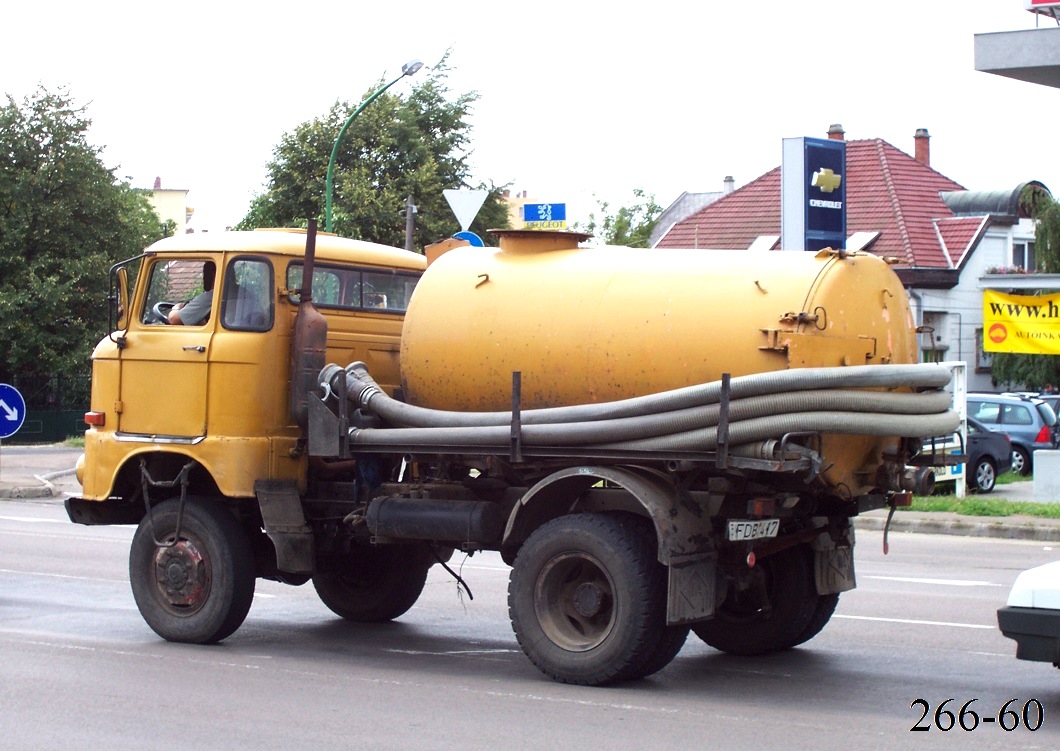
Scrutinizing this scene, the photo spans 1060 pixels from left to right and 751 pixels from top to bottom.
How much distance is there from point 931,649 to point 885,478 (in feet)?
5.64

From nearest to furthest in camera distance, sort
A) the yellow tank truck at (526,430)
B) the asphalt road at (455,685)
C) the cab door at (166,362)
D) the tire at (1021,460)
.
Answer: the asphalt road at (455,685), the yellow tank truck at (526,430), the cab door at (166,362), the tire at (1021,460)

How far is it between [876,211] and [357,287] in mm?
34319

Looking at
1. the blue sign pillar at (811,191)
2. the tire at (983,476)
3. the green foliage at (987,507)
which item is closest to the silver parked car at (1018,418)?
the tire at (983,476)

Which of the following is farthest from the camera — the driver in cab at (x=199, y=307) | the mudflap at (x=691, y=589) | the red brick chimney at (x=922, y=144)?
the red brick chimney at (x=922, y=144)

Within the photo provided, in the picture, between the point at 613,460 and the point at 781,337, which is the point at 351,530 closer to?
the point at 613,460

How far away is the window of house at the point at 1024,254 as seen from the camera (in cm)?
4366

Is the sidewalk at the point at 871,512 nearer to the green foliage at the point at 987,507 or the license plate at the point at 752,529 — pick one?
the green foliage at the point at 987,507

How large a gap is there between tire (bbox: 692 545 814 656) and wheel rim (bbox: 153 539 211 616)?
3521 millimetres

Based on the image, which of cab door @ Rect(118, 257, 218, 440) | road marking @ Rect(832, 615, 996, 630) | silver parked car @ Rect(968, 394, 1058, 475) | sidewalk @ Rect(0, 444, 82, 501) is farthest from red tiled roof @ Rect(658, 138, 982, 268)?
cab door @ Rect(118, 257, 218, 440)

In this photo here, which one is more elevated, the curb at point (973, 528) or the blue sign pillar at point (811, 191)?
the blue sign pillar at point (811, 191)

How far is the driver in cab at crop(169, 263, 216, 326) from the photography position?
32.8ft

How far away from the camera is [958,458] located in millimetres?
8969

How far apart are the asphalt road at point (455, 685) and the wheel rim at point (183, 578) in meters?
0.29

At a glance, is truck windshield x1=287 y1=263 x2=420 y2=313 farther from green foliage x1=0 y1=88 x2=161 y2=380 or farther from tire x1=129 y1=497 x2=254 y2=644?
green foliage x1=0 y1=88 x2=161 y2=380
